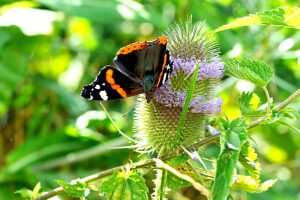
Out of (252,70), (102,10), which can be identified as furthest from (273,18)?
(102,10)

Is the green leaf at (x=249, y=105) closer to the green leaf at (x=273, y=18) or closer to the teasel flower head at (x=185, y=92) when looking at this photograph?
the teasel flower head at (x=185, y=92)

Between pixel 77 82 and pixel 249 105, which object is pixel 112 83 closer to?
pixel 249 105

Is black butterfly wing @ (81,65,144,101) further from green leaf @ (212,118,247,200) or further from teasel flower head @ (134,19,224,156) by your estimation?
green leaf @ (212,118,247,200)

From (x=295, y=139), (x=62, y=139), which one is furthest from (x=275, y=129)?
(x=62, y=139)

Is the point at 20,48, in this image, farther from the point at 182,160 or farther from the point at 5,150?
the point at 182,160

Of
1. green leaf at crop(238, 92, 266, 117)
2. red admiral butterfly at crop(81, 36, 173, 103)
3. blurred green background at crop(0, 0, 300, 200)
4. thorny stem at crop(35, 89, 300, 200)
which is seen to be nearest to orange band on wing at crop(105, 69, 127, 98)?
red admiral butterfly at crop(81, 36, 173, 103)

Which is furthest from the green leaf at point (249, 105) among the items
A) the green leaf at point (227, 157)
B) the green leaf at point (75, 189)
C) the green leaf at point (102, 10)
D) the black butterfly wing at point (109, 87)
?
the green leaf at point (102, 10)
